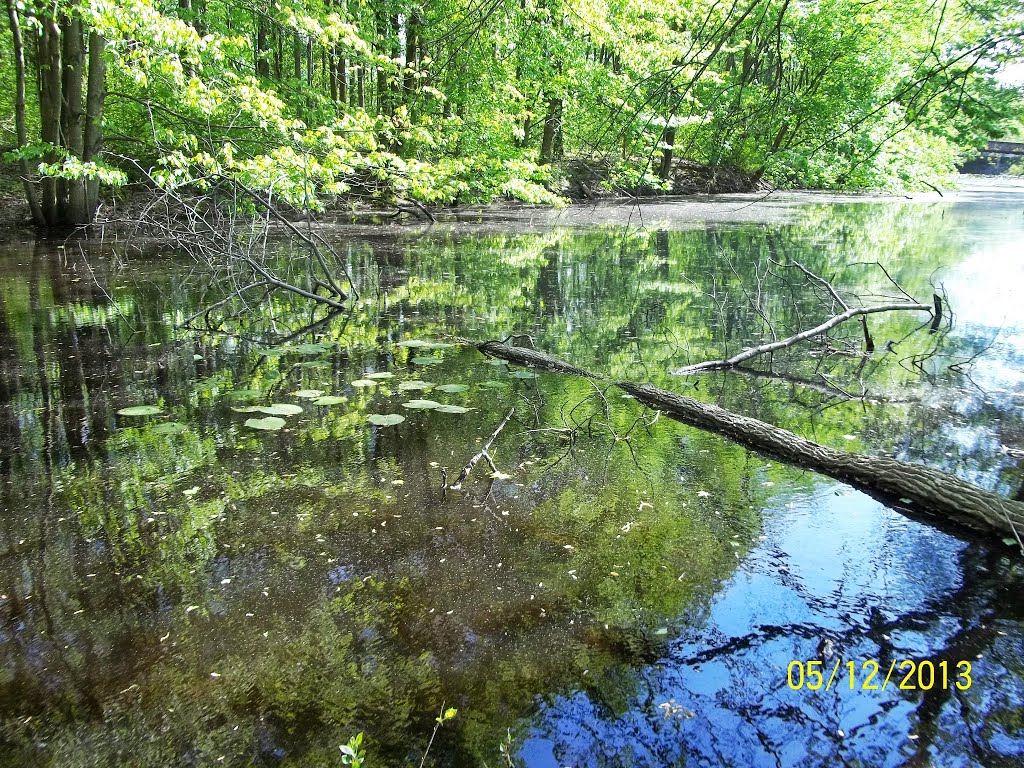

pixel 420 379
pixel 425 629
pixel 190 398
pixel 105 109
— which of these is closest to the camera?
pixel 425 629

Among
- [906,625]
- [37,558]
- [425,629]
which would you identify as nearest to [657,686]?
[425,629]

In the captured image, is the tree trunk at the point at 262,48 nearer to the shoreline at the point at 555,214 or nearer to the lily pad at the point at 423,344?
the shoreline at the point at 555,214

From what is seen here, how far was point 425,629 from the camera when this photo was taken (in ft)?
9.84

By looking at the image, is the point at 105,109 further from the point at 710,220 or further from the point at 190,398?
the point at 710,220

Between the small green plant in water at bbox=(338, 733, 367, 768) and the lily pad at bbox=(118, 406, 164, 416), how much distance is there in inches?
150

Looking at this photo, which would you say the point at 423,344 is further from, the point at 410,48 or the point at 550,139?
the point at 550,139

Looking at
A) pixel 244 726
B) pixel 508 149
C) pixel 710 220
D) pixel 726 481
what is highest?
pixel 508 149

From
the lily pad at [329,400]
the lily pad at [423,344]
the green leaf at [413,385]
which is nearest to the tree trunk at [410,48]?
the lily pad at [423,344]

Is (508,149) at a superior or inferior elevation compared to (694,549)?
superior

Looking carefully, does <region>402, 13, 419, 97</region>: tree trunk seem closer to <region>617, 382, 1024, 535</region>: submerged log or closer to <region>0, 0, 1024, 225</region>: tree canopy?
<region>0, 0, 1024, 225</region>: tree canopy

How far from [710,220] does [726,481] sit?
56.8 feet

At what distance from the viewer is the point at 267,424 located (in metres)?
5.14
